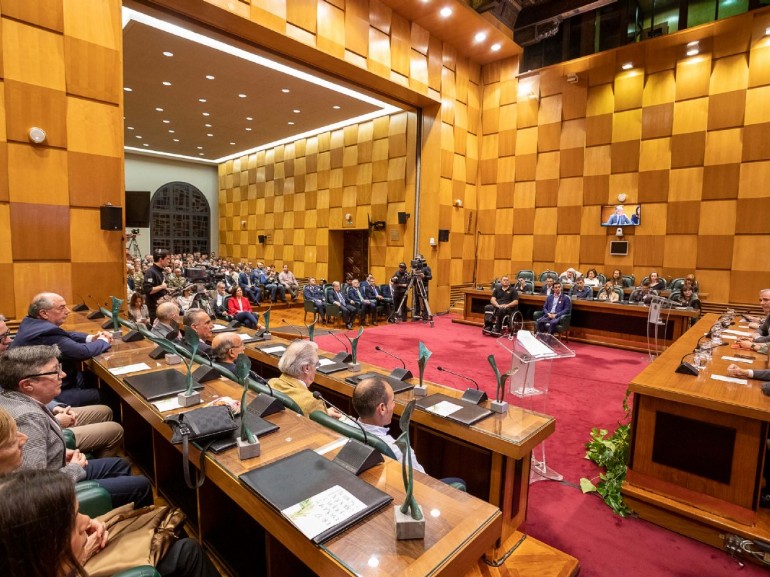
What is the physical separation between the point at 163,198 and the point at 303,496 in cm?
1731

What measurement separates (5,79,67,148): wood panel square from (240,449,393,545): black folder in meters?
5.25

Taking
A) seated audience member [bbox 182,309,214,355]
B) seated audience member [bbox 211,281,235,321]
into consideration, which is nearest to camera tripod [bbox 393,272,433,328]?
seated audience member [bbox 211,281,235,321]

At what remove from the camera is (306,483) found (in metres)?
1.36

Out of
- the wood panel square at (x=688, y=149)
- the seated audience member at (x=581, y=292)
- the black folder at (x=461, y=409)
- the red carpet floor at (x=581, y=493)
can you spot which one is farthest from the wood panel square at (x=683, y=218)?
the black folder at (x=461, y=409)

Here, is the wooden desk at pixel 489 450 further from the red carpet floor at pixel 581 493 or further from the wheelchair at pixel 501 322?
the wheelchair at pixel 501 322

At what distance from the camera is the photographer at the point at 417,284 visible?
8.48 m

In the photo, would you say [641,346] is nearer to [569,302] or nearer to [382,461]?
[569,302]

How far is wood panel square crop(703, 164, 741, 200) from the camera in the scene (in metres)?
7.76

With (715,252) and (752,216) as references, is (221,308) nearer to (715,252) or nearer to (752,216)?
(715,252)

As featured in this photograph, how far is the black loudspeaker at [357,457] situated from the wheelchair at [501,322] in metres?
5.96

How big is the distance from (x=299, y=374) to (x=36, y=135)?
4654 millimetres

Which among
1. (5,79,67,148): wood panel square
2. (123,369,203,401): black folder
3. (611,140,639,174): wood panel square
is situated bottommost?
(123,369,203,401): black folder

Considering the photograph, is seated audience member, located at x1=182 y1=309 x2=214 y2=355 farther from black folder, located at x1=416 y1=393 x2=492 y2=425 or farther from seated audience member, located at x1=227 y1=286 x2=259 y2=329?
seated audience member, located at x1=227 y1=286 x2=259 y2=329

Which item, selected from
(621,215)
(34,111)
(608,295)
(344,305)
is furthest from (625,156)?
(34,111)
